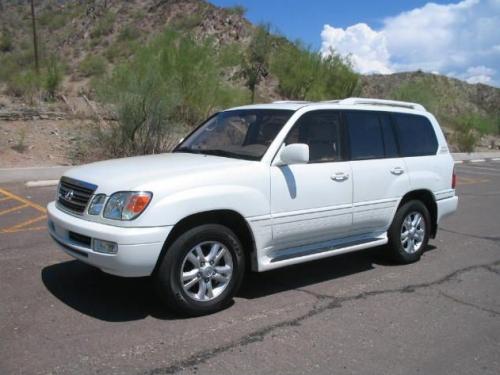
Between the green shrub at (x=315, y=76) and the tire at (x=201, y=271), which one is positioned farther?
the green shrub at (x=315, y=76)

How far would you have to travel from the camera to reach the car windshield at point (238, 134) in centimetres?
564

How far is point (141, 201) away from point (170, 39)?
19004 mm

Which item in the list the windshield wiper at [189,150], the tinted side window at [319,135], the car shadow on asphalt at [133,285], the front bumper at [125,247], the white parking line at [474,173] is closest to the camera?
the front bumper at [125,247]

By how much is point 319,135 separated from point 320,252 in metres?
1.21

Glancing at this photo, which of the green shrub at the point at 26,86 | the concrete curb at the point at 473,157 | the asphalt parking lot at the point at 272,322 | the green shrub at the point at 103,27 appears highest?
the green shrub at the point at 103,27

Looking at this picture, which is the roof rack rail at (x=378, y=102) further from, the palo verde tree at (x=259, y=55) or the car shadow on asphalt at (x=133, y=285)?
→ the palo verde tree at (x=259, y=55)

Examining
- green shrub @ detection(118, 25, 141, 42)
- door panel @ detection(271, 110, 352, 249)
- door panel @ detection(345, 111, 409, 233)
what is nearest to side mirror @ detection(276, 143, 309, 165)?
door panel @ detection(271, 110, 352, 249)

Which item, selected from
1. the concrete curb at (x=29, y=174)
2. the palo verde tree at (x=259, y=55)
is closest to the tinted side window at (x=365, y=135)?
the concrete curb at (x=29, y=174)

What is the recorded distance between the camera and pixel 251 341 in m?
4.46

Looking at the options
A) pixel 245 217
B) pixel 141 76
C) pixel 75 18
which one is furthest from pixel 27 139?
pixel 75 18

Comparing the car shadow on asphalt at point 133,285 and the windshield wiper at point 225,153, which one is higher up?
the windshield wiper at point 225,153

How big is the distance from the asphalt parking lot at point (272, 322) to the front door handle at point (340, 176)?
1132 millimetres

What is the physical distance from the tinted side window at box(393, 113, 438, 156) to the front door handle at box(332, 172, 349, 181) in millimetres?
1204

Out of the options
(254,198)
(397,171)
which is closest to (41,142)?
(397,171)
